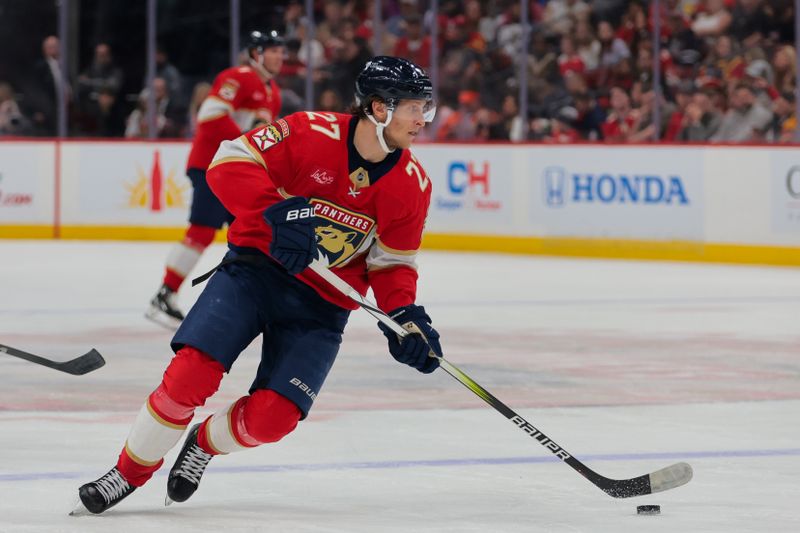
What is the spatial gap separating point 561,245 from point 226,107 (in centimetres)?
446

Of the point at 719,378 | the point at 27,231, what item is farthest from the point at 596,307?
the point at 27,231

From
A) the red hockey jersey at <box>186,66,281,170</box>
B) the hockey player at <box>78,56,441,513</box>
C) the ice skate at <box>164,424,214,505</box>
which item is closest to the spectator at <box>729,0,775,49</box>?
the red hockey jersey at <box>186,66,281,170</box>

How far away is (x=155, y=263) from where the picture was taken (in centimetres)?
1134

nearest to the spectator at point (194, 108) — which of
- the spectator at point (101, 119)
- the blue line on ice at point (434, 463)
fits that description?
the spectator at point (101, 119)

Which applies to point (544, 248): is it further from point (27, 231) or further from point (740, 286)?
point (27, 231)

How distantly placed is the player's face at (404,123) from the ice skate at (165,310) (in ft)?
13.1

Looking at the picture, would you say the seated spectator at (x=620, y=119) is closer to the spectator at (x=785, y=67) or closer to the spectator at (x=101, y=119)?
the spectator at (x=785, y=67)

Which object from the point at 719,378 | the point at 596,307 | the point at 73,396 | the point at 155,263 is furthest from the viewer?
the point at 155,263

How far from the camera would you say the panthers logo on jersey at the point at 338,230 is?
12.3 ft

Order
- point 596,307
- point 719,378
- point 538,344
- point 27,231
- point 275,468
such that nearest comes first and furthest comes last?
point 275,468
point 719,378
point 538,344
point 596,307
point 27,231

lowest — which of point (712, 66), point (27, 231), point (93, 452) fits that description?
point (27, 231)

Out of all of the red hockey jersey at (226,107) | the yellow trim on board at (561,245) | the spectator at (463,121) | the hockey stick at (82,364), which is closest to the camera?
the hockey stick at (82,364)

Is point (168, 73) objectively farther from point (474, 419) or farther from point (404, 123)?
point (404, 123)

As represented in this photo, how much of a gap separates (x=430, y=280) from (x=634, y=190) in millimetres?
2142
